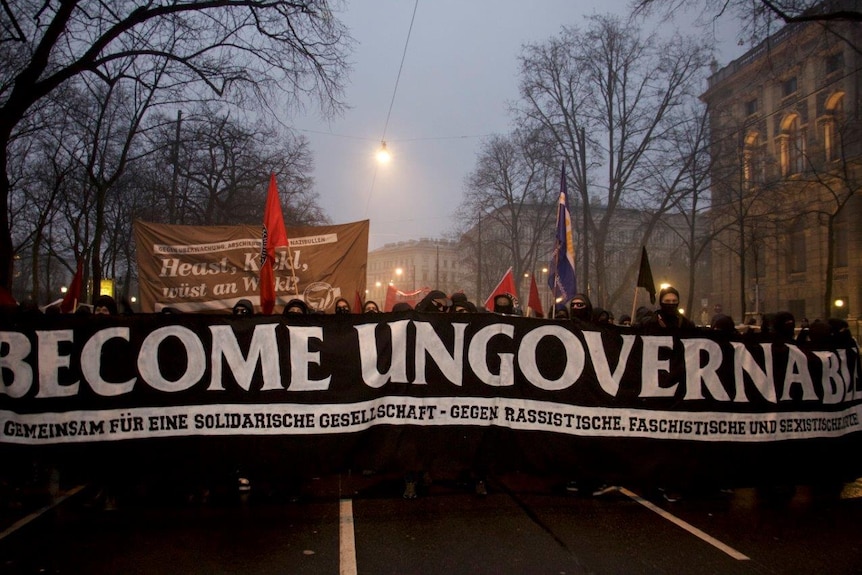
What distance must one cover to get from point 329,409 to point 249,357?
2.75ft

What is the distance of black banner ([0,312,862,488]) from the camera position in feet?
17.3

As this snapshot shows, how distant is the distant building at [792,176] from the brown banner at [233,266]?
812 inches

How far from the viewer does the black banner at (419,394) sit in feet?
17.3

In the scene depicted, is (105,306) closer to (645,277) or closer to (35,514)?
(35,514)

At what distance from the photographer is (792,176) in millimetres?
36219

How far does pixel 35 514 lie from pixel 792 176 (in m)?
40.1

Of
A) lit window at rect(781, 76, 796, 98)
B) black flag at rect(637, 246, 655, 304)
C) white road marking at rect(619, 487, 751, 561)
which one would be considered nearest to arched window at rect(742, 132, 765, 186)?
lit window at rect(781, 76, 796, 98)

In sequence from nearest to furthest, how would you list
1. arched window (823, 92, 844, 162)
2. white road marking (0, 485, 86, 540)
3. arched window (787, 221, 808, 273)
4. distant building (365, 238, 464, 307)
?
1. white road marking (0, 485, 86, 540)
2. arched window (823, 92, 844, 162)
3. arched window (787, 221, 808, 273)
4. distant building (365, 238, 464, 307)

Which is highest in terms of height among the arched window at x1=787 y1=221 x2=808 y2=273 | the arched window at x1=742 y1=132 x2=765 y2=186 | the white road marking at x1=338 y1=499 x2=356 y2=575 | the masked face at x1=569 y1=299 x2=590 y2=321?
the arched window at x1=742 y1=132 x2=765 y2=186

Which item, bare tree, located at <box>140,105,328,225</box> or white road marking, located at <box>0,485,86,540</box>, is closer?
white road marking, located at <box>0,485,86,540</box>

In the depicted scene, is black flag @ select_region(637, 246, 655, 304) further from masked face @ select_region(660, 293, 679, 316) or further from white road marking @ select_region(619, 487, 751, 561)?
white road marking @ select_region(619, 487, 751, 561)

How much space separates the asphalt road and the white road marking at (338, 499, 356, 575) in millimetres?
14

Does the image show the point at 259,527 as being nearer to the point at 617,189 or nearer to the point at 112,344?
the point at 112,344

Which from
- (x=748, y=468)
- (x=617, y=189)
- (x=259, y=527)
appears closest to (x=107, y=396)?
(x=259, y=527)
